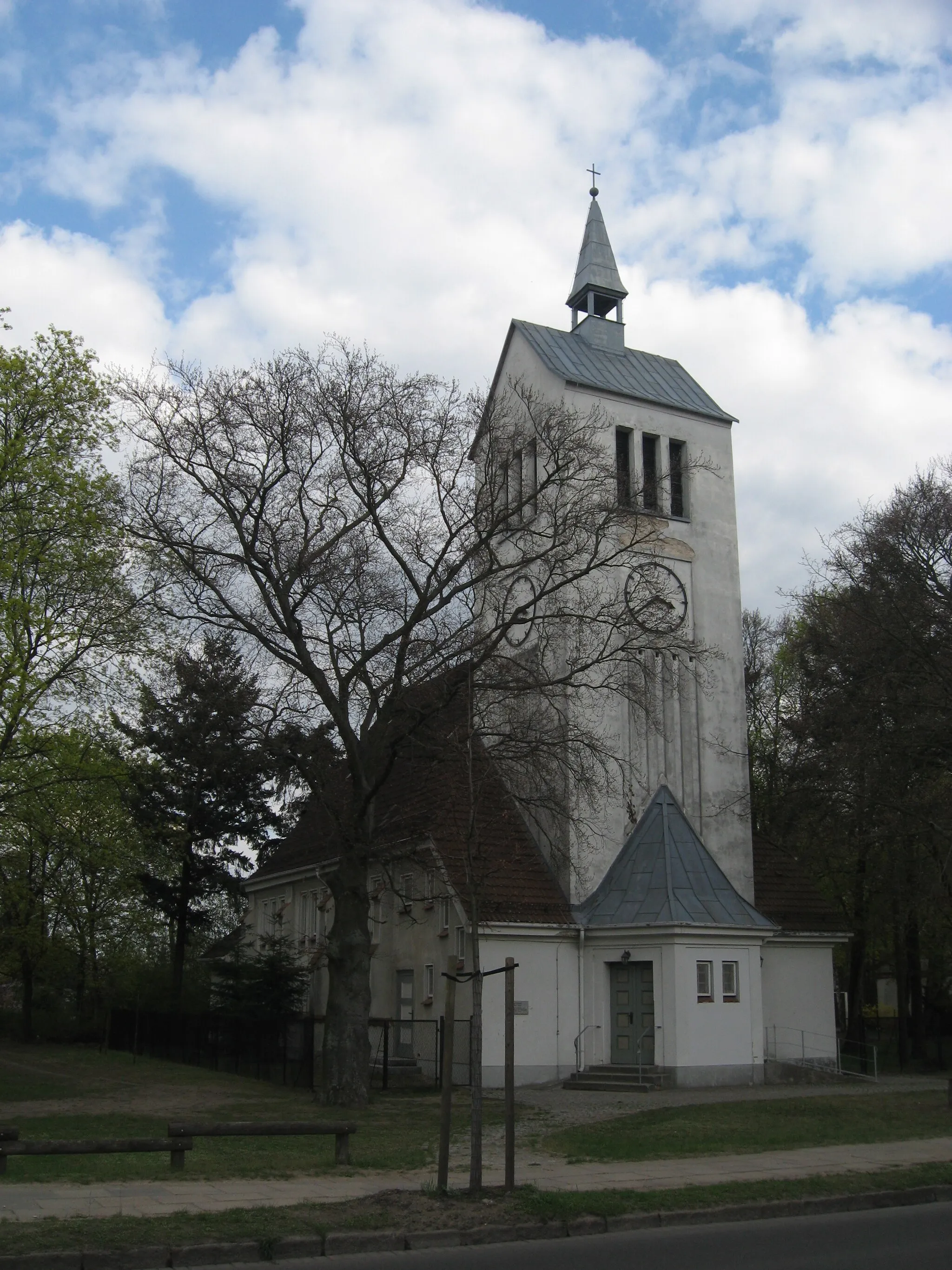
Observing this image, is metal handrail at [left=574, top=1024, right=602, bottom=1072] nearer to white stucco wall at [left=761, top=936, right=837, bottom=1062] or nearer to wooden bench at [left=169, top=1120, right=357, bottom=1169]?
white stucco wall at [left=761, top=936, right=837, bottom=1062]

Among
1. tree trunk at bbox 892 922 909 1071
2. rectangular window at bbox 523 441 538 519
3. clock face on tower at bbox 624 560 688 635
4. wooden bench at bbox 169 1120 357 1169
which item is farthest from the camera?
tree trunk at bbox 892 922 909 1071

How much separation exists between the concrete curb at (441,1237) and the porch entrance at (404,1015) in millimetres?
18882

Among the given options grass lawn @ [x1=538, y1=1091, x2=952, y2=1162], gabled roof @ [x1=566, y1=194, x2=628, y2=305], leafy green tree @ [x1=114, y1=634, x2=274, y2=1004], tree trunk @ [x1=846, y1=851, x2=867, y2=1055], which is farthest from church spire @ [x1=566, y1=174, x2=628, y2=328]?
grass lawn @ [x1=538, y1=1091, x2=952, y2=1162]

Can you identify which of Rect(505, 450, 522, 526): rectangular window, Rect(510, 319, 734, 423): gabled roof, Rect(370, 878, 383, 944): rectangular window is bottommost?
Rect(370, 878, 383, 944): rectangular window

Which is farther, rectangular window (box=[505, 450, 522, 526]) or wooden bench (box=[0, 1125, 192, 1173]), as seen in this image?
rectangular window (box=[505, 450, 522, 526])

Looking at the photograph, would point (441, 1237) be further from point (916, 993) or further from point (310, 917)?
point (916, 993)

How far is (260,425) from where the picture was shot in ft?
73.9

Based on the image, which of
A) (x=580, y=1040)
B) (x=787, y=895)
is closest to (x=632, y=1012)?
(x=580, y=1040)

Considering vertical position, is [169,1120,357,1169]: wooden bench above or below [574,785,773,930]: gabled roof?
below

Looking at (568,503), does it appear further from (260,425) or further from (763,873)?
(763,873)

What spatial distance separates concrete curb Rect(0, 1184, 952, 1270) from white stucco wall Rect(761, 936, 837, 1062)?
17770 millimetres

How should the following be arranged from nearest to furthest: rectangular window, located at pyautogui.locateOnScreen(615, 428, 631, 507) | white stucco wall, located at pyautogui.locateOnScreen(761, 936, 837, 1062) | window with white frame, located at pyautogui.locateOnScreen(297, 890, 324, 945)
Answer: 1. white stucco wall, located at pyautogui.locateOnScreen(761, 936, 837, 1062)
2. rectangular window, located at pyautogui.locateOnScreen(615, 428, 631, 507)
3. window with white frame, located at pyautogui.locateOnScreen(297, 890, 324, 945)

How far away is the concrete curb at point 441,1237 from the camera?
882 centimetres

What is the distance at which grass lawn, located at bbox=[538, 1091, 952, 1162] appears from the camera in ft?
51.3
